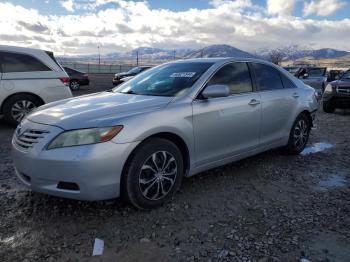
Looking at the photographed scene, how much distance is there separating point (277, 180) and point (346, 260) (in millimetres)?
1845

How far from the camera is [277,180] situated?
465 cm

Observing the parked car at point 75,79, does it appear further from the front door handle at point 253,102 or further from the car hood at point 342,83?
the front door handle at point 253,102

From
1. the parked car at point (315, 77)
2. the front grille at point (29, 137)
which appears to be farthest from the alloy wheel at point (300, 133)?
the parked car at point (315, 77)

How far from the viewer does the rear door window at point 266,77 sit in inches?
196

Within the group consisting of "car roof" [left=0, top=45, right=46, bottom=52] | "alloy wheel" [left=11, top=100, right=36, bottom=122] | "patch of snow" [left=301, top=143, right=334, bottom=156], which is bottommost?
"patch of snow" [left=301, top=143, right=334, bottom=156]

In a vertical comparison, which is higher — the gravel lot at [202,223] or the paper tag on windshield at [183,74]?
the paper tag on windshield at [183,74]

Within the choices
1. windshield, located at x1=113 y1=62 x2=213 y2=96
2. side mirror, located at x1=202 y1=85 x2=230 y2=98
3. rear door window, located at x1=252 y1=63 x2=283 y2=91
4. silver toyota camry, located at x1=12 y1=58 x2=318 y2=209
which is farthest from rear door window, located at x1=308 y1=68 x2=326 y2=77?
side mirror, located at x1=202 y1=85 x2=230 y2=98

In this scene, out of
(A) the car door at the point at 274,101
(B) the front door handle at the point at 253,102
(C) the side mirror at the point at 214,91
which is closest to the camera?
(C) the side mirror at the point at 214,91

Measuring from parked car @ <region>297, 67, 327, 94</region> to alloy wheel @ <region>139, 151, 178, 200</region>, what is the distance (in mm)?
12646

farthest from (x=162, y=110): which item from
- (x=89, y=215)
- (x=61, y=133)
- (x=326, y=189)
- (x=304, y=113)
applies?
(x=304, y=113)

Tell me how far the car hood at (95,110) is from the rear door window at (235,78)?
2.70 ft

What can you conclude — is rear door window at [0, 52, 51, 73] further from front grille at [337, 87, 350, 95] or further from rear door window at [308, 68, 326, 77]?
rear door window at [308, 68, 326, 77]

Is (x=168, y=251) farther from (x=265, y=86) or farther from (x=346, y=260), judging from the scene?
(x=265, y=86)

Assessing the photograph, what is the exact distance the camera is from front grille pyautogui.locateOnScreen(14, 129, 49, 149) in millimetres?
3310
